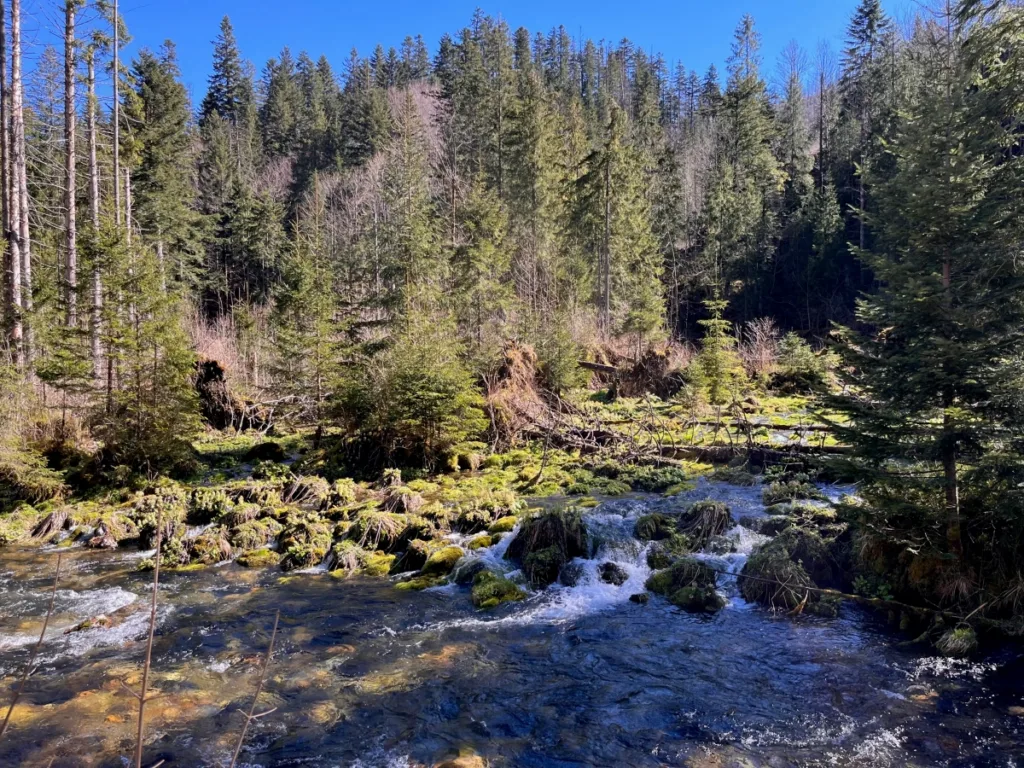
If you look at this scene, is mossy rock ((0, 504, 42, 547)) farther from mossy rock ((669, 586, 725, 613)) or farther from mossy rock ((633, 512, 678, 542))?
mossy rock ((669, 586, 725, 613))

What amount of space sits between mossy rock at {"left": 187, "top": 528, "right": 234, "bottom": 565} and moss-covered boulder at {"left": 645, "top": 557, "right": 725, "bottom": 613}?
317 inches

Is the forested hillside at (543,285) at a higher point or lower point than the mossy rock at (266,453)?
higher

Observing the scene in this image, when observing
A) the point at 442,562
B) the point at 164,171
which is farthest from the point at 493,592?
the point at 164,171

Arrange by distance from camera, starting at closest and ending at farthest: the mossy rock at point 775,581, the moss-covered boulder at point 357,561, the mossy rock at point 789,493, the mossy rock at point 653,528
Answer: the mossy rock at point 775,581, the moss-covered boulder at point 357,561, the mossy rock at point 653,528, the mossy rock at point 789,493

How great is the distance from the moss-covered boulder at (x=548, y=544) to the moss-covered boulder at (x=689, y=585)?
1.51 m

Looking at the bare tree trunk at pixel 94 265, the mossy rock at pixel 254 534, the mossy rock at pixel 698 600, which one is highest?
the bare tree trunk at pixel 94 265

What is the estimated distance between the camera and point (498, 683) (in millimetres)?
8195

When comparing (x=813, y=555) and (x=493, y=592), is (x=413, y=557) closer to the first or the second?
(x=493, y=592)

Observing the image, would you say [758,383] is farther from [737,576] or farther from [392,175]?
[392,175]

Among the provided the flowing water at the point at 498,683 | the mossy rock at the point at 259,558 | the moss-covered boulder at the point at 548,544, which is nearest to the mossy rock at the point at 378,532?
the mossy rock at the point at 259,558

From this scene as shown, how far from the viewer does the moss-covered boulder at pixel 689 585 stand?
10.2 metres

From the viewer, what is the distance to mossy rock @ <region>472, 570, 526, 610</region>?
1058 centimetres

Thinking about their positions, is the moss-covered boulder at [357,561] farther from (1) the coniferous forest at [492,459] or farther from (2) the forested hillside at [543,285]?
(2) the forested hillside at [543,285]

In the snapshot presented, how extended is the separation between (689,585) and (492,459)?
9256mm
